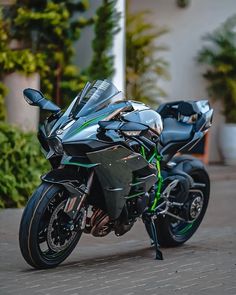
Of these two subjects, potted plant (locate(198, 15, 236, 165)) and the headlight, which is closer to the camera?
the headlight

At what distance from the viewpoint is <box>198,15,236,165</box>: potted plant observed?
48.8 ft

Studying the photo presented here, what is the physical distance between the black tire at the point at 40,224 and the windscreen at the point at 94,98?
0.66m

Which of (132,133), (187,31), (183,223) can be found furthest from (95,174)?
(187,31)

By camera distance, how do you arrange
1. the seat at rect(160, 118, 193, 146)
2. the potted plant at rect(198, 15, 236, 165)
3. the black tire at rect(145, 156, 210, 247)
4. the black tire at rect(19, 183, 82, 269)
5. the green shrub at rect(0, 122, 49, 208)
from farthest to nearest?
the potted plant at rect(198, 15, 236, 165)
the green shrub at rect(0, 122, 49, 208)
the black tire at rect(145, 156, 210, 247)
the seat at rect(160, 118, 193, 146)
the black tire at rect(19, 183, 82, 269)

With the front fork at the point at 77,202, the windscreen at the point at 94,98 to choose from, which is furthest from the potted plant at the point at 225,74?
the front fork at the point at 77,202

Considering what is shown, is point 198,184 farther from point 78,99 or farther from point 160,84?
point 160,84

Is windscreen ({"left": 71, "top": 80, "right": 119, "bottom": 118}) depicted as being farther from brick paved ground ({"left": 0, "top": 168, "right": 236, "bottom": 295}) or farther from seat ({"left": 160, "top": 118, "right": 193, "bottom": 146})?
brick paved ground ({"left": 0, "top": 168, "right": 236, "bottom": 295})

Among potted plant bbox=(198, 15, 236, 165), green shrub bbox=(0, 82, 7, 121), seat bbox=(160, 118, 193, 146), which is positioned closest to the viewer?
seat bbox=(160, 118, 193, 146)

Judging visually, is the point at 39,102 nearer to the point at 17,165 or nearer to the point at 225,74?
the point at 17,165

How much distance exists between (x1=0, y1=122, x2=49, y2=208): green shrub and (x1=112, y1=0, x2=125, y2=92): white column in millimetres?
2971

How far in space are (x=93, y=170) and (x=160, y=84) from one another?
9.04 m

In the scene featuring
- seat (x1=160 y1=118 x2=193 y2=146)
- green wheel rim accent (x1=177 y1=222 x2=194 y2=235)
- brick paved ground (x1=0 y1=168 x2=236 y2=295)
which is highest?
seat (x1=160 y1=118 x2=193 y2=146)

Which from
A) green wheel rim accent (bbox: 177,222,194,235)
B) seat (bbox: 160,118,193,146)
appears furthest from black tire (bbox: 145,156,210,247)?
seat (bbox: 160,118,193,146)

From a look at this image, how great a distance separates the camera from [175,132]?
24.7 feet
